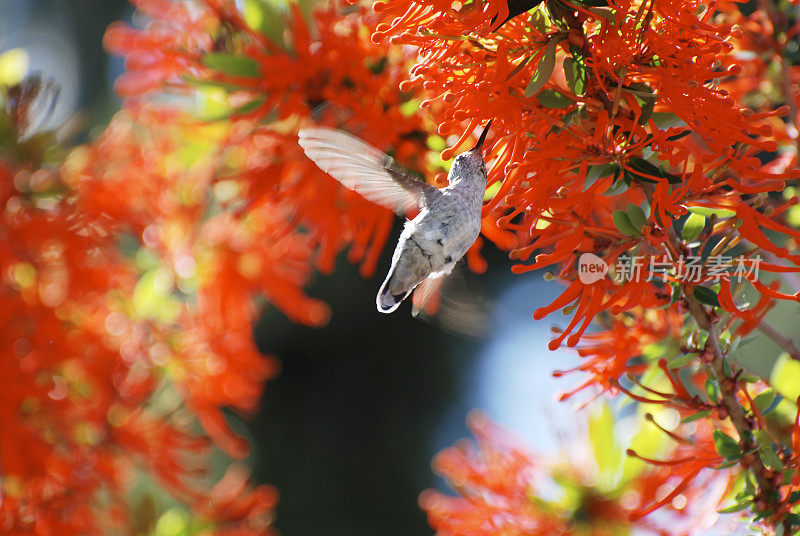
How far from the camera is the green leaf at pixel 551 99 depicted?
1.94 ft

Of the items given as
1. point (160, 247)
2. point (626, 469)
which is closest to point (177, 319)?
point (160, 247)

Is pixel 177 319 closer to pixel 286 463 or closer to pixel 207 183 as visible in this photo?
pixel 207 183

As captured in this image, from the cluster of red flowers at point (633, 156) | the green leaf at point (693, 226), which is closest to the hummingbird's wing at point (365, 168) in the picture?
the cluster of red flowers at point (633, 156)

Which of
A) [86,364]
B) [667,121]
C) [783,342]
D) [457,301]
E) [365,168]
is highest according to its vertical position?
[667,121]

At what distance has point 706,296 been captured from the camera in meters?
0.57

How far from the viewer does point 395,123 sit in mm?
917

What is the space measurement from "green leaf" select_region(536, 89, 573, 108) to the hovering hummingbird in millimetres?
72

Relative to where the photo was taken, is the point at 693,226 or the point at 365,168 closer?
the point at 693,226

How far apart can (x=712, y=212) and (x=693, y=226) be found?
0.07 ft

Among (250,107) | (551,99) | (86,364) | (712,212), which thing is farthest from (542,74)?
(86,364)

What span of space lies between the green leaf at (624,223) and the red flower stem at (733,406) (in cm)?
3

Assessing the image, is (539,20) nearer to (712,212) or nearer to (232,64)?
(712,212)

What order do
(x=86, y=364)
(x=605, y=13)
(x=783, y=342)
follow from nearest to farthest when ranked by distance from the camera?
(x=605, y=13), (x=783, y=342), (x=86, y=364)

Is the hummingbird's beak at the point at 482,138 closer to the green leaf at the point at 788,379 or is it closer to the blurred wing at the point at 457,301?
the blurred wing at the point at 457,301
